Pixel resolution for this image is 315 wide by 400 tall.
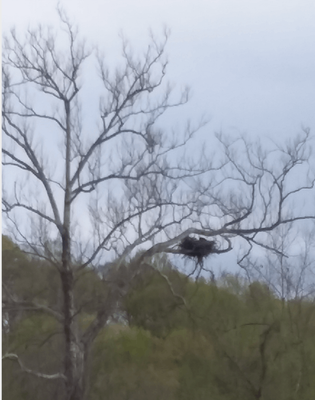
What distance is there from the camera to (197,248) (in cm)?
795

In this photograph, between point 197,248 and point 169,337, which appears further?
point 169,337

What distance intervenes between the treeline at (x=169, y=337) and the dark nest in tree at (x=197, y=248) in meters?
0.45

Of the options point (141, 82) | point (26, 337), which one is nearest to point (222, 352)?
point (26, 337)

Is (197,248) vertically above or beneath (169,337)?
above

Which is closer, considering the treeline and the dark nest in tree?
the dark nest in tree

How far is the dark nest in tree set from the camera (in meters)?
7.82

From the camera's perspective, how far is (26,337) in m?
8.68

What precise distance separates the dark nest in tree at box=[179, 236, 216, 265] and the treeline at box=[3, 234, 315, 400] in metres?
0.45

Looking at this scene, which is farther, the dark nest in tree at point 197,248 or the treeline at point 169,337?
the treeline at point 169,337

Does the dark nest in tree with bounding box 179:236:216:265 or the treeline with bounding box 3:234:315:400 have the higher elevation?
the dark nest in tree with bounding box 179:236:216:265

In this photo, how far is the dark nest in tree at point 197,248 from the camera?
7820 millimetres

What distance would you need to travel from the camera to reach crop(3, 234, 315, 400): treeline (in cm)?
835

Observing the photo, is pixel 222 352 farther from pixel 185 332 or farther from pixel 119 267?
pixel 119 267

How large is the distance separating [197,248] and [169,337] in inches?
112
